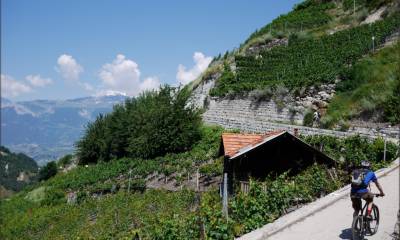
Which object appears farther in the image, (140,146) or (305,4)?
(305,4)

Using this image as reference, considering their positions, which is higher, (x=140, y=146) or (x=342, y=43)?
(x=342, y=43)

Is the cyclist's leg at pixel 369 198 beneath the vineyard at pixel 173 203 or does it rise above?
above

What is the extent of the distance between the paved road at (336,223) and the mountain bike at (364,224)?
0.15m

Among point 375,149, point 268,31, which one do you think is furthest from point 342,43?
point 375,149

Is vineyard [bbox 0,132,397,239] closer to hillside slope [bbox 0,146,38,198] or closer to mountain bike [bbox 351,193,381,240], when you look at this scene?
mountain bike [bbox 351,193,381,240]

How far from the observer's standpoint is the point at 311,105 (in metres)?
31.3

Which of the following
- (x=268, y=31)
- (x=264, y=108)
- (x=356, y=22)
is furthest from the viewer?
(x=268, y=31)

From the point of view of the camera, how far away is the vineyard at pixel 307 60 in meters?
33.5

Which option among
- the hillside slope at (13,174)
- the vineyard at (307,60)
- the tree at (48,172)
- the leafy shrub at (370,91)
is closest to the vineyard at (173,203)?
the leafy shrub at (370,91)

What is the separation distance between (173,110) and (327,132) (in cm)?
1569

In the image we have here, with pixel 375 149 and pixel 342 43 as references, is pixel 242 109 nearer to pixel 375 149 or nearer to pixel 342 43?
pixel 342 43

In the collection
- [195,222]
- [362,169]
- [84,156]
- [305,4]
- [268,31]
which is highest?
[305,4]

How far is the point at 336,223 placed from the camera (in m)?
9.92

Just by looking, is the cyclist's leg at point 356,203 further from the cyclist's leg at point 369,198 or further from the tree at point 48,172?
the tree at point 48,172
